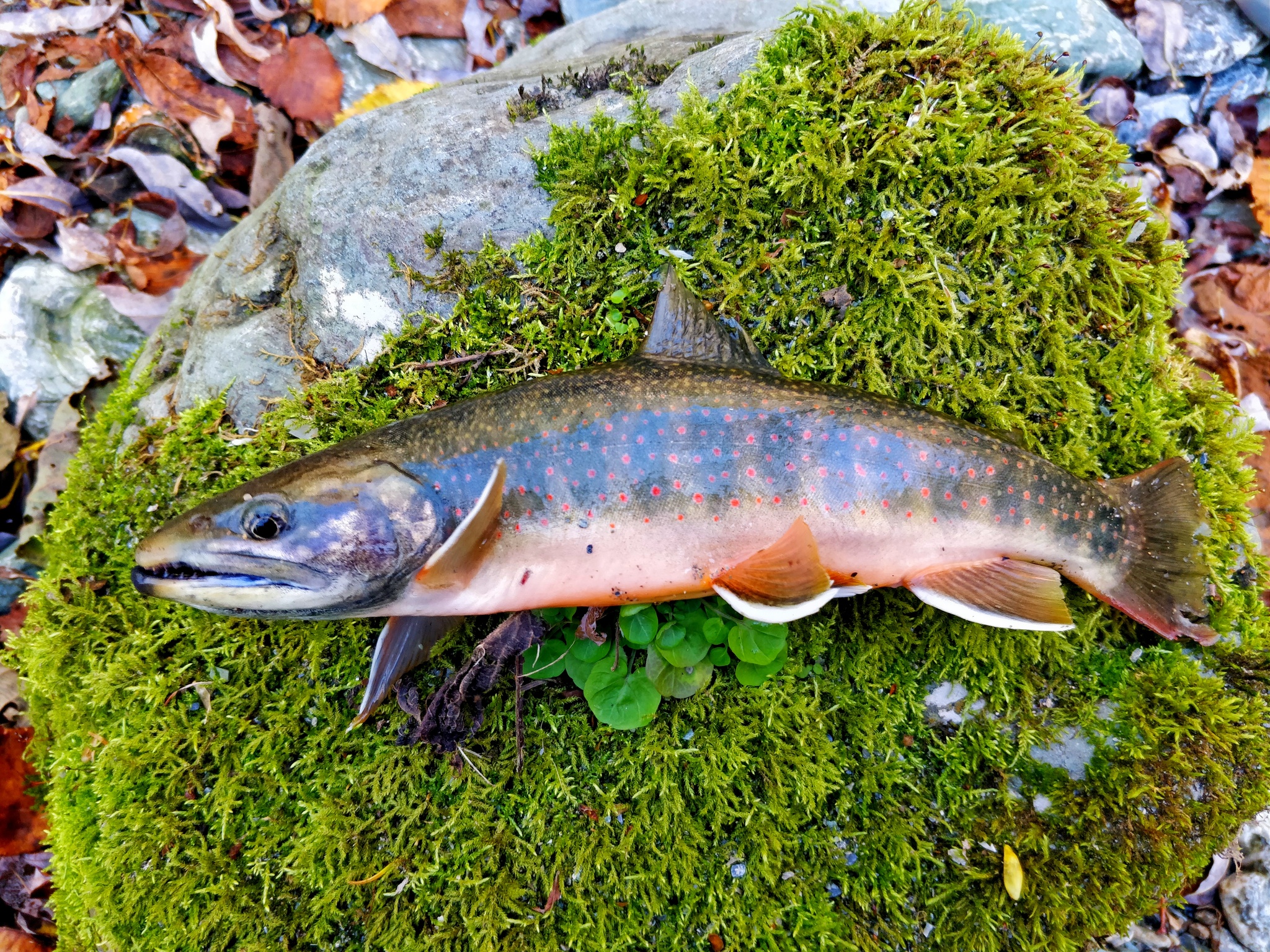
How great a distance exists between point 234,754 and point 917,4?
486 cm

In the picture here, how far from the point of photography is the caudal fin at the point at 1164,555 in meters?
2.96

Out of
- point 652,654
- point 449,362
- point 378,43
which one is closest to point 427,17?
point 378,43

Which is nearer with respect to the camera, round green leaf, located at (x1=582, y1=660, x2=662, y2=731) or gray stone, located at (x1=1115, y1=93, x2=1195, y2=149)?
round green leaf, located at (x1=582, y1=660, x2=662, y2=731)

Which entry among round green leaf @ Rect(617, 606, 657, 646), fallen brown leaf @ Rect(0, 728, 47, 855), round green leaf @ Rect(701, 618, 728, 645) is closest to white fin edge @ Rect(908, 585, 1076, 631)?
round green leaf @ Rect(701, 618, 728, 645)

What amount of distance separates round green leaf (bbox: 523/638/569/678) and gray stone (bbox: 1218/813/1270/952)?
346 centimetres

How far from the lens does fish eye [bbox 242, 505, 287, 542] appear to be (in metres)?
2.47

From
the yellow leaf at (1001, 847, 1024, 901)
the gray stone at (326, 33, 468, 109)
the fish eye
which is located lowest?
the yellow leaf at (1001, 847, 1024, 901)

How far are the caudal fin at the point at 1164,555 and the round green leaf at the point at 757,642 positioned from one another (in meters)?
1.52

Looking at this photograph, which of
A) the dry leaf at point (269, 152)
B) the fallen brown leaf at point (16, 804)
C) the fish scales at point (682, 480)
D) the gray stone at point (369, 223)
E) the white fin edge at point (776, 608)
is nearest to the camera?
the white fin edge at point (776, 608)

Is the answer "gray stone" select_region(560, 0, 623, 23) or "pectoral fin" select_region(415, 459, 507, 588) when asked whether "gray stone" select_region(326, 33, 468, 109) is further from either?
"pectoral fin" select_region(415, 459, 507, 588)

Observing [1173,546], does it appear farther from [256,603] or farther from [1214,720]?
[256,603]

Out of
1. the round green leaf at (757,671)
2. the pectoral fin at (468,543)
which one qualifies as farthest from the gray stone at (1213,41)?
the pectoral fin at (468,543)

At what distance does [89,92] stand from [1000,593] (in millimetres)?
6470

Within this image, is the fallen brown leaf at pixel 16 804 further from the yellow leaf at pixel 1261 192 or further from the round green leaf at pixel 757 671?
the yellow leaf at pixel 1261 192
